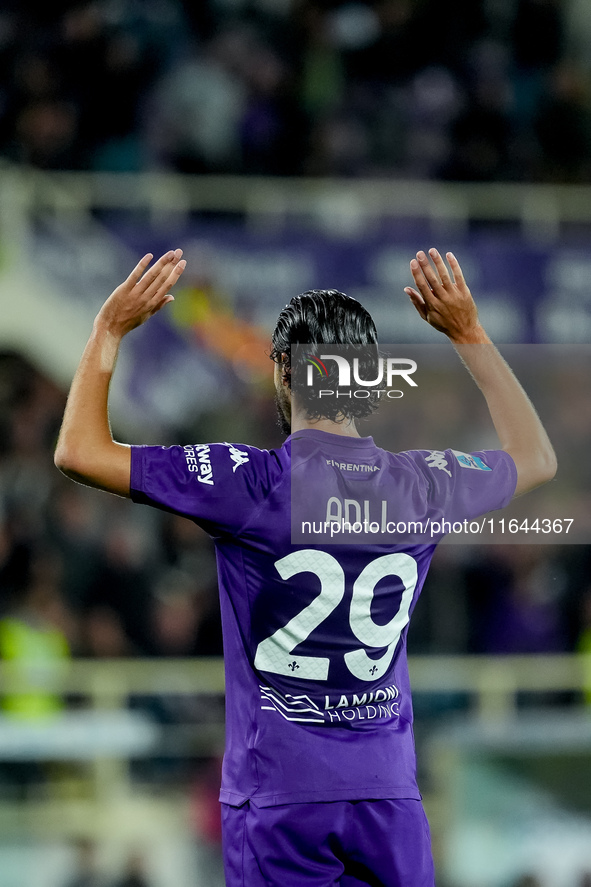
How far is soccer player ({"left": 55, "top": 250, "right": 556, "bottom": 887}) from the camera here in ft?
7.97

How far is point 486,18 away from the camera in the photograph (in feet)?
37.4

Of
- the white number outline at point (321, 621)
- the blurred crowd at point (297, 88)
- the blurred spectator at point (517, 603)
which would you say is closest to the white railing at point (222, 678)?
the blurred spectator at point (517, 603)

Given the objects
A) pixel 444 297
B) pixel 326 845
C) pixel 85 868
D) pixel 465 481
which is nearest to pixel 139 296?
pixel 444 297

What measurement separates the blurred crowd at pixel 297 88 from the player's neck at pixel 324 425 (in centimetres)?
717

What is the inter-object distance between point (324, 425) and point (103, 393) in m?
0.49

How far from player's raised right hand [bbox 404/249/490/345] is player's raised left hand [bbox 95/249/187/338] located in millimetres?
546

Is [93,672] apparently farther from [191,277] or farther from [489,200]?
[489,200]

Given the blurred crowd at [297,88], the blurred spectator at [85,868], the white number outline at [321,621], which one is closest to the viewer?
the white number outline at [321,621]

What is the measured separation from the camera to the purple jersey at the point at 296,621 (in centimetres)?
246

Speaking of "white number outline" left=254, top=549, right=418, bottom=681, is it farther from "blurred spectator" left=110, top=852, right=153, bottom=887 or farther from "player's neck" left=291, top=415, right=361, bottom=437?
"blurred spectator" left=110, top=852, right=153, bottom=887

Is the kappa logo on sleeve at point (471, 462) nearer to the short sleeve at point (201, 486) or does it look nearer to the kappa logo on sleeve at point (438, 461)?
the kappa logo on sleeve at point (438, 461)

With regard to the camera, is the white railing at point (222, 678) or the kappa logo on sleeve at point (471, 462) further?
the white railing at point (222, 678)

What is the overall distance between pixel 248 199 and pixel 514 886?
5290mm

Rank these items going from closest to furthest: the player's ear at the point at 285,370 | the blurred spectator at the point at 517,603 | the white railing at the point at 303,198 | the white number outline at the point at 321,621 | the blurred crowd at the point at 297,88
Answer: the white number outline at the point at 321,621, the player's ear at the point at 285,370, the blurred spectator at the point at 517,603, the white railing at the point at 303,198, the blurred crowd at the point at 297,88
